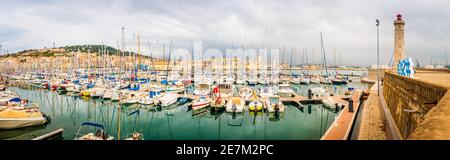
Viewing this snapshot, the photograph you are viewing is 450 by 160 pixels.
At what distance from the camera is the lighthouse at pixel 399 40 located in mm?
28234

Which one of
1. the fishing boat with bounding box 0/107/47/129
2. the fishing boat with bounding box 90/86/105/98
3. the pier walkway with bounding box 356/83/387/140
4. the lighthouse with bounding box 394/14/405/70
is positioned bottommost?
the fishing boat with bounding box 0/107/47/129

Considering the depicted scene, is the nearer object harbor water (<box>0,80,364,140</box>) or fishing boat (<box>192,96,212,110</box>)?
harbor water (<box>0,80,364,140</box>)

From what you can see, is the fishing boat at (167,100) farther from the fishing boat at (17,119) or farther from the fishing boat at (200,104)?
the fishing boat at (17,119)

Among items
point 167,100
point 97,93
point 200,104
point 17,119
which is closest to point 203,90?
point 167,100

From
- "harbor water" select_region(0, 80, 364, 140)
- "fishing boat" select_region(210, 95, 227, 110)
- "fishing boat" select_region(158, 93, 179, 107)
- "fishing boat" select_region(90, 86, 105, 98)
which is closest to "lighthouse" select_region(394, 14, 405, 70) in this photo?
"harbor water" select_region(0, 80, 364, 140)

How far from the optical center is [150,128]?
1816cm

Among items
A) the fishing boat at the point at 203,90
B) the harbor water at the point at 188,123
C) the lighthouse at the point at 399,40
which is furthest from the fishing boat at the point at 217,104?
the lighthouse at the point at 399,40

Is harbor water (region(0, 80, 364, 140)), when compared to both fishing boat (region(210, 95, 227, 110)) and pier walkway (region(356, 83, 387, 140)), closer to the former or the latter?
fishing boat (region(210, 95, 227, 110))

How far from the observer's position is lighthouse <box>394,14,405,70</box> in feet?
92.6

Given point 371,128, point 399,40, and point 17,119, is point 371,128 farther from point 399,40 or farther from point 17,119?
point 399,40

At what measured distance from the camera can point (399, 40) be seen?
2855 cm

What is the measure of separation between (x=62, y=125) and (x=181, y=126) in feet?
30.5
